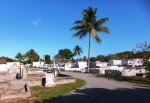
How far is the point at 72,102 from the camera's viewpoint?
12922mm

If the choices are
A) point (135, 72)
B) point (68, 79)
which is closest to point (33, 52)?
point (135, 72)

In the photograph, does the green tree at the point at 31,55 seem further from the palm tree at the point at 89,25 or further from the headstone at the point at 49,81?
the headstone at the point at 49,81

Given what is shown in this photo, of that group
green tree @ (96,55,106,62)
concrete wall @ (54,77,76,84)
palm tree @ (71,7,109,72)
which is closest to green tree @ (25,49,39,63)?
green tree @ (96,55,106,62)

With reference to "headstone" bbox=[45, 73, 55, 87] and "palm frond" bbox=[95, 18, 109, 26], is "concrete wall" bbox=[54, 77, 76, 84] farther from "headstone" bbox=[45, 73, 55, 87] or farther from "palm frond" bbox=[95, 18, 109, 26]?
"palm frond" bbox=[95, 18, 109, 26]

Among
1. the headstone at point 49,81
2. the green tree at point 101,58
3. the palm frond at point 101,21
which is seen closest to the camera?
the headstone at point 49,81

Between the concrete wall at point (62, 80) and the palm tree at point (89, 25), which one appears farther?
the palm tree at point (89, 25)

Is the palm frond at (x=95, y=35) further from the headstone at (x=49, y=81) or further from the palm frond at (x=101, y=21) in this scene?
the headstone at (x=49, y=81)

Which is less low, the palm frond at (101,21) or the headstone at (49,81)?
the palm frond at (101,21)

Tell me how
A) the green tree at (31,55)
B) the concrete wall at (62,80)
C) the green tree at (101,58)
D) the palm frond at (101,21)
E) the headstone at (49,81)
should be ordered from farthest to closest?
1. the green tree at (101,58)
2. the green tree at (31,55)
3. the palm frond at (101,21)
4. the concrete wall at (62,80)
5. the headstone at (49,81)

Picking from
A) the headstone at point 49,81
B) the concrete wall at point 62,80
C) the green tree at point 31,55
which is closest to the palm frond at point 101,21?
the concrete wall at point 62,80

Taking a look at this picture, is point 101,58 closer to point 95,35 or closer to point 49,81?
point 95,35

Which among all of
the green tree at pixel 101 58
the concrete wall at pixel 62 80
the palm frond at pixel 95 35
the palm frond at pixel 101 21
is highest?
the palm frond at pixel 101 21

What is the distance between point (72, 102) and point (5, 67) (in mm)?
35235

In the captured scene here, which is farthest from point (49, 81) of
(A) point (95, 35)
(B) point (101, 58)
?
(B) point (101, 58)
